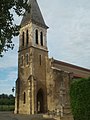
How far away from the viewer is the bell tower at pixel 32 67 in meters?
45.0

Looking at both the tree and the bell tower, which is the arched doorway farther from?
the tree

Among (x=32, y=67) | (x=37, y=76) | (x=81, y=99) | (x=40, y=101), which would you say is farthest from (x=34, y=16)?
(x=81, y=99)

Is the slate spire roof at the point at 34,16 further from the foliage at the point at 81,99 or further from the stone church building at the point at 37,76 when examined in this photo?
the foliage at the point at 81,99

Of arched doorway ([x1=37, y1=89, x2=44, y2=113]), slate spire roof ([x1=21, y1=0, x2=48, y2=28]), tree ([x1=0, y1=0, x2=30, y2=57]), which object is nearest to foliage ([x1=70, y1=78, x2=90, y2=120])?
tree ([x1=0, y1=0, x2=30, y2=57])

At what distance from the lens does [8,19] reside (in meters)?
17.8

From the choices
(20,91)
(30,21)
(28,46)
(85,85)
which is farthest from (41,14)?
(85,85)

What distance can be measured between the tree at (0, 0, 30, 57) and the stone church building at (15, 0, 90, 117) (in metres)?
27.0

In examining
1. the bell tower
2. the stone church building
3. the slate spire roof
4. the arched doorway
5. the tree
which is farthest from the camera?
the slate spire roof

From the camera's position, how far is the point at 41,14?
52906 millimetres

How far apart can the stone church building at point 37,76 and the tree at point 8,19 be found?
88.5ft

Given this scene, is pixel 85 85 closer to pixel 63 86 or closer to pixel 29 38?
pixel 63 86

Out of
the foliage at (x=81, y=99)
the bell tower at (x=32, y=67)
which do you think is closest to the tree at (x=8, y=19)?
the foliage at (x=81, y=99)

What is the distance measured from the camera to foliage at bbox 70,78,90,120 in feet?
65.9

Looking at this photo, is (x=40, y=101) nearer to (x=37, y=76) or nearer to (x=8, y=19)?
(x=37, y=76)
